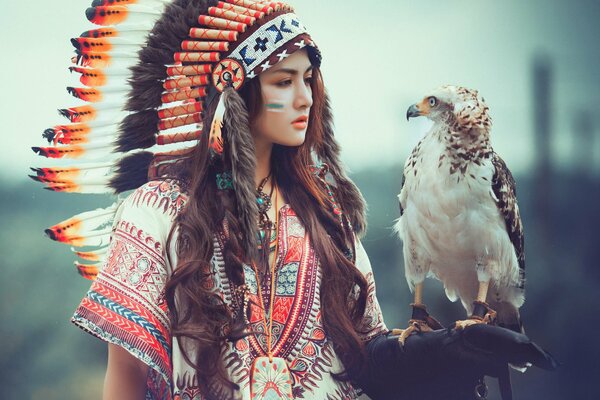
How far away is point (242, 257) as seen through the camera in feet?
6.43

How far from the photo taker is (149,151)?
2154 mm

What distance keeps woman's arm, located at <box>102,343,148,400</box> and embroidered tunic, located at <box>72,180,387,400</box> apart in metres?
0.06

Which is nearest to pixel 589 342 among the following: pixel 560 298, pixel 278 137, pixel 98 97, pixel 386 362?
pixel 560 298

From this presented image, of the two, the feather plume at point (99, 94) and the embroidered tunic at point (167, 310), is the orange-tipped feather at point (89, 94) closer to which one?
the feather plume at point (99, 94)

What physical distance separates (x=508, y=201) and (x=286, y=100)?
1.86 feet

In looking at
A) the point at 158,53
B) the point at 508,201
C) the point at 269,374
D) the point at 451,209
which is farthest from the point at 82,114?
the point at 508,201

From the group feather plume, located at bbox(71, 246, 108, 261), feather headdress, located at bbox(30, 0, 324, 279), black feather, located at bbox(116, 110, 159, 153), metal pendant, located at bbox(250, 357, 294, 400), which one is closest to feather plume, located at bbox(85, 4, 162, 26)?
feather headdress, located at bbox(30, 0, 324, 279)

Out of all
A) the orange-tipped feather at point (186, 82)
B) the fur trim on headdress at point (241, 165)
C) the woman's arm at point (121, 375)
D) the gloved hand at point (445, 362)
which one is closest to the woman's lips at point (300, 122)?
the fur trim on headdress at point (241, 165)

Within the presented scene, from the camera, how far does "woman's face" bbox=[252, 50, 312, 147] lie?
201 centimetres

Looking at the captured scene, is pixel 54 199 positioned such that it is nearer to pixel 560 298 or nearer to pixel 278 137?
pixel 278 137

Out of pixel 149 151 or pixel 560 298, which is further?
pixel 560 298

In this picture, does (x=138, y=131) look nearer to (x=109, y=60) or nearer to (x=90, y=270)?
(x=109, y=60)

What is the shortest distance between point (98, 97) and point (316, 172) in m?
0.59

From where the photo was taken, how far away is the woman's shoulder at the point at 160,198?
6.47 ft
